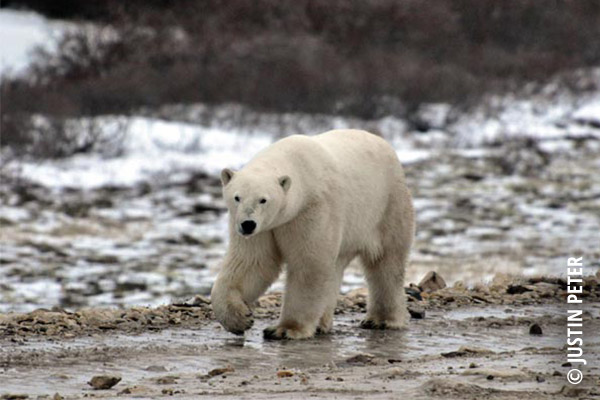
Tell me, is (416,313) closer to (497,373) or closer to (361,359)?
(361,359)

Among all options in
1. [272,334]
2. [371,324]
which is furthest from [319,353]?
[371,324]

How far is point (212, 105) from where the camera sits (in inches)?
995

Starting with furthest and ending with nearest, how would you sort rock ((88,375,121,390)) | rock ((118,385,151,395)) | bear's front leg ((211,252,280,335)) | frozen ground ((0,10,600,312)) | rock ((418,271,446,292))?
frozen ground ((0,10,600,312)), rock ((418,271,446,292)), bear's front leg ((211,252,280,335)), rock ((88,375,121,390)), rock ((118,385,151,395))

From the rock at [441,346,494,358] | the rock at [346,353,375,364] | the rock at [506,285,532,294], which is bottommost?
the rock at [346,353,375,364]

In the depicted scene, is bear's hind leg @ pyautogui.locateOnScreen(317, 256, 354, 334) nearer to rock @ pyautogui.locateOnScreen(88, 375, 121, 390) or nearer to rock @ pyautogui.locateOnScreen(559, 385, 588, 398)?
rock @ pyautogui.locateOnScreen(88, 375, 121, 390)

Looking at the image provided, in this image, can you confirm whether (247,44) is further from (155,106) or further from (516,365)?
(516,365)

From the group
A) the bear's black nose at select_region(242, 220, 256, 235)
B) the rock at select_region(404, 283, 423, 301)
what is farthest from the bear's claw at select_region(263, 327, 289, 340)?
the rock at select_region(404, 283, 423, 301)

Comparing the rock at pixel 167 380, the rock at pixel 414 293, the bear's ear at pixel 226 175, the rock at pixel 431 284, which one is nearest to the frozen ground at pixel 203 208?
the rock at pixel 431 284

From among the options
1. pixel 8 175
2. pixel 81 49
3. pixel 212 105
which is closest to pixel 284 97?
pixel 212 105

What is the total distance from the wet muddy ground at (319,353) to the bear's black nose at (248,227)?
70 centimetres

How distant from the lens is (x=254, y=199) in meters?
6.60

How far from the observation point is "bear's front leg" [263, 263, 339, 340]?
7145 mm

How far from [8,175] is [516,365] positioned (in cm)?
1498

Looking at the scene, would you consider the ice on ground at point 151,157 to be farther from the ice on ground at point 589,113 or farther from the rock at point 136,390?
the rock at point 136,390
